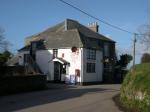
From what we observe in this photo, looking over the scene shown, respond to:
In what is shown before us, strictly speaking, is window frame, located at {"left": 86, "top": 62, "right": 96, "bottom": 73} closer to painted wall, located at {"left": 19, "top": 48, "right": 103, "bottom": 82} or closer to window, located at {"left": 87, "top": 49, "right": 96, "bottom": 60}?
painted wall, located at {"left": 19, "top": 48, "right": 103, "bottom": 82}

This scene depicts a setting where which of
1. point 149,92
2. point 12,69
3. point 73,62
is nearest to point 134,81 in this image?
point 149,92

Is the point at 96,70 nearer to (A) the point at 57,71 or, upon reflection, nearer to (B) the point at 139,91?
(A) the point at 57,71

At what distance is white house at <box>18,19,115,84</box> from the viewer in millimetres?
42562

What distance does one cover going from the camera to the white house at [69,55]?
4256cm

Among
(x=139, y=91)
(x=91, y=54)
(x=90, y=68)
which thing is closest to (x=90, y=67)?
(x=90, y=68)

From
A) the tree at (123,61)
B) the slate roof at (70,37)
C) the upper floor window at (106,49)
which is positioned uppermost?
the slate roof at (70,37)

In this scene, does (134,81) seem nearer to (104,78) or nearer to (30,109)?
(30,109)

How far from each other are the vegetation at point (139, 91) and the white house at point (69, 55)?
2184 cm

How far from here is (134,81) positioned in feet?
63.3

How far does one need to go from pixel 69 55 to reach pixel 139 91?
25.8m

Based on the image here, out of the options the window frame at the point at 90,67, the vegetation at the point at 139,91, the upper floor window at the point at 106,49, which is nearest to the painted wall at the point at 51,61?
the window frame at the point at 90,67

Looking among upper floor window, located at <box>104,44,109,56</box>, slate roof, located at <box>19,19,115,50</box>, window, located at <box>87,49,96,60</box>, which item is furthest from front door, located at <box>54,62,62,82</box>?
upper floor window, located at <box>104,44,109,56</box>

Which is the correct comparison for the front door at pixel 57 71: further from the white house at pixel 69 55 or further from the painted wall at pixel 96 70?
the painted wall at pixel 96 70

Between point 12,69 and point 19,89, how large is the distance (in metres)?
2.80
